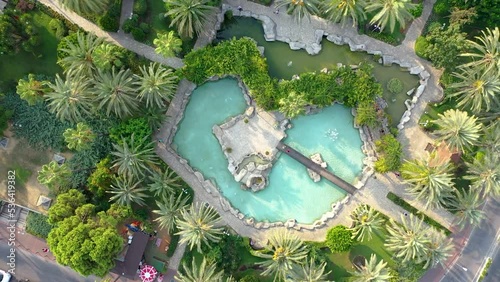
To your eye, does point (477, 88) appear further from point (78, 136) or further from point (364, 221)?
point (78, 136)

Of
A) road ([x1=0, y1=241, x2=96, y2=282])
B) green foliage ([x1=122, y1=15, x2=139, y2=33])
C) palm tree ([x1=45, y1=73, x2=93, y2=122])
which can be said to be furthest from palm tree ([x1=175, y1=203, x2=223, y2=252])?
green foliage ([x1=122, y1=15, x2=139, y2=33])

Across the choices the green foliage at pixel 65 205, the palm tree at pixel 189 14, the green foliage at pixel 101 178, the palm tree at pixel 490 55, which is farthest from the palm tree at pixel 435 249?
the green foliage at pixel 65 205

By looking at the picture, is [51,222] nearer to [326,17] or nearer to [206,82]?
[206,82]

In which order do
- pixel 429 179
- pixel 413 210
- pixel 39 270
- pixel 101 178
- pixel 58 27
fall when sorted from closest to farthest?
pixel 101 178
pixel 429 179
pixel 58 27
pixel 39 270
pixel 413 210

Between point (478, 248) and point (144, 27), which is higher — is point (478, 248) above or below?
below

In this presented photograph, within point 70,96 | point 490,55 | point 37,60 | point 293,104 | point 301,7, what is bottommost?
point 70,96

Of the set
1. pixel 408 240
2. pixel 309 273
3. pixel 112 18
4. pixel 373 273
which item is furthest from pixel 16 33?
pixel 408 240
